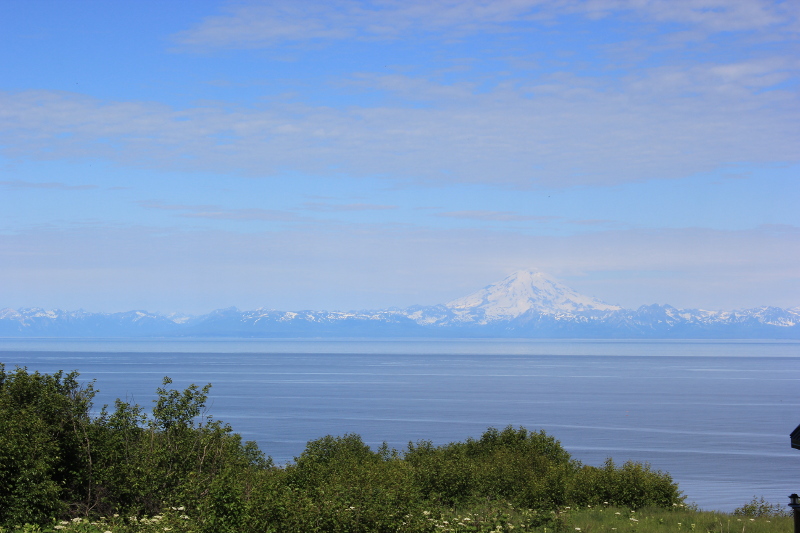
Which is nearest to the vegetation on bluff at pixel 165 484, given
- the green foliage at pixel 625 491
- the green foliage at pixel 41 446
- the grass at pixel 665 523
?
the green foliage at pixel 41 446

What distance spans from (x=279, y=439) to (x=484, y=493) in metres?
84.0

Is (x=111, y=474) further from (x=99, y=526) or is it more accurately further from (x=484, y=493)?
(x=484, y=493)

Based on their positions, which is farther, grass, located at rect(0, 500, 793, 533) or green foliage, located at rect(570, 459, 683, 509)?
green foliage, located at rect(570, 459, 683, 509)

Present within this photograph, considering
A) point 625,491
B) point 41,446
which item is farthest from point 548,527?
point 41,446

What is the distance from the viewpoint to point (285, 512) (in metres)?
19.4

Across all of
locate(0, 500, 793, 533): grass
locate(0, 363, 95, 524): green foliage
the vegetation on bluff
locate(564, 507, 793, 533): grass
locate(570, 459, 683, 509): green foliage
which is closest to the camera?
locate(0, 500, 793, 533): grass

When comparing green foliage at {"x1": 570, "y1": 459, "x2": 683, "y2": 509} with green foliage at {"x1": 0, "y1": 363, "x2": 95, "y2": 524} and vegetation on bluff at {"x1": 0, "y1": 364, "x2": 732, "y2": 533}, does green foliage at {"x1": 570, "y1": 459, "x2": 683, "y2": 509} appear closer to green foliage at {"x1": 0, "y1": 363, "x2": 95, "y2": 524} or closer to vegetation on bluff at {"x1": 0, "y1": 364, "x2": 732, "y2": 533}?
vegetation on bluff at {"x1": 0, "y1": 364, "x2": 732, "y2": 533}

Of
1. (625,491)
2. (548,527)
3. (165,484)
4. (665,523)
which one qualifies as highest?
(165,484)

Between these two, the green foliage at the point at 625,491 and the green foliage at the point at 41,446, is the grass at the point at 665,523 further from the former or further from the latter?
the green foliage at the point at 41,446

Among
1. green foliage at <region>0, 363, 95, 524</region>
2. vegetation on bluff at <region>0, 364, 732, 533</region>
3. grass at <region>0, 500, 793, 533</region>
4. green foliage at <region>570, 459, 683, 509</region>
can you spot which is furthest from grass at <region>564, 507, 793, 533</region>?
green foliage at <region>0, 363, 95, 524</region>

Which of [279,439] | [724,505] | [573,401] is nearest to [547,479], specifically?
[724,505]

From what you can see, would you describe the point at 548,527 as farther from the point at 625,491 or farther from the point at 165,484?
the point at 625,491

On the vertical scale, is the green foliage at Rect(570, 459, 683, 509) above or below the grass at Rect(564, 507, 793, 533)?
below

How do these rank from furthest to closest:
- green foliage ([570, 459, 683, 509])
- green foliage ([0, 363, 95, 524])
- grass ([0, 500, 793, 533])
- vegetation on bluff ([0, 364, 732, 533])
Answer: green foliage ([570, 459, 683, 509]) < green foliage ([0, 363, 95, 524]) < vegetation on bluff ([0, 364, 732, 533]) < grass ([0, 500, 793, 533])
